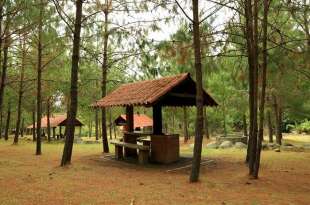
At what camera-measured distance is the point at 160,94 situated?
1288 cm

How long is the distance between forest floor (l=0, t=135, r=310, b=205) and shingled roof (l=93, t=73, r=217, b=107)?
250cm

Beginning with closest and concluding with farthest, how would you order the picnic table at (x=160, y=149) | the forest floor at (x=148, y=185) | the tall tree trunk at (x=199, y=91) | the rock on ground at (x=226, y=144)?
the forest floor at (x=148, y=185) < the tall tree trunk at (x=199, y=91) < the picnic table at (x=160, y=149) < the rock on ground at (x=226, y=144)

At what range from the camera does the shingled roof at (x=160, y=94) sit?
13186 mm

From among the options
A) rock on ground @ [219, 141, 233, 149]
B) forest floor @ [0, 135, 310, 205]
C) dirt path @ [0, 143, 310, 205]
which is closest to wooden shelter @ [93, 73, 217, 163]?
forest floor @ [0, 135, 310, 205]

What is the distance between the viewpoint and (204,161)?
14.4m

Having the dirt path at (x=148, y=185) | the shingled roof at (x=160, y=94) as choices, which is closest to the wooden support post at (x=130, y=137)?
the shingled roof at (x=160, y=94)

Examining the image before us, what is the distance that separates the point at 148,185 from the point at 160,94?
4160 mm

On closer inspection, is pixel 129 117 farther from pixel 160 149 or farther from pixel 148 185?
pixel 148 185

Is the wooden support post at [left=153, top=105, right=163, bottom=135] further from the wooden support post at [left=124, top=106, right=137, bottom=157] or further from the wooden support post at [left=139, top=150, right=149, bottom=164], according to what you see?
the wooden support post at [left=124, top=106, right=137, bottom=157]

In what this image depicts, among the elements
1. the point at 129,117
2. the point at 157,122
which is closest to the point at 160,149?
the point at 157,122

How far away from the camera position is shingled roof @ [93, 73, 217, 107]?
519 inches

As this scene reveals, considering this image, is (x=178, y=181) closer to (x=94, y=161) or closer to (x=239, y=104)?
(x=94, y=161)

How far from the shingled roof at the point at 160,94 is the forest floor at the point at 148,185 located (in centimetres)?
250

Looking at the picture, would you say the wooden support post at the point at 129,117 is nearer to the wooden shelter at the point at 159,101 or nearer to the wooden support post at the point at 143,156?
the wooden shelter at the point at 159,101
